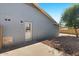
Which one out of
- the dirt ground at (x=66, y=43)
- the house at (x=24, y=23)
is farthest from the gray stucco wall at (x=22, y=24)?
the dirt ground at (x=66, y=43)

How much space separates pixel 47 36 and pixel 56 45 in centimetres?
19

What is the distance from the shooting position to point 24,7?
9.61 ft

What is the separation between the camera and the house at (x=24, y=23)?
9.40ft

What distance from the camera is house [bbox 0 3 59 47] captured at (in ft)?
9.40

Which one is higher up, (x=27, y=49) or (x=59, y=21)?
(x=59, y=21)

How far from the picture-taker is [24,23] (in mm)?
2947

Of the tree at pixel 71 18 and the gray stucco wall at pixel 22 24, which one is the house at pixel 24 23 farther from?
the tree at pixel 71 18


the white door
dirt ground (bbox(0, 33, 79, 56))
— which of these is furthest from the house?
dirt ground (bbox(0, 33, 79, 56))

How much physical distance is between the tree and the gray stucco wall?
6.8 inches

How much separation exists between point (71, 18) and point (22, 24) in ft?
2.36

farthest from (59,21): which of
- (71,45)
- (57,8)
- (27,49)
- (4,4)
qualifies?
(4,4)

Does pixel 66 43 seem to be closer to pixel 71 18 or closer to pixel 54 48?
pixel 54 48

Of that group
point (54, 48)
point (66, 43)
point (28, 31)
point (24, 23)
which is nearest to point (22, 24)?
point (24, 23)

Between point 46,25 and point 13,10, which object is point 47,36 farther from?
point 13,10
